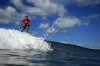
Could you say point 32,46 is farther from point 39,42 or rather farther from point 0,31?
point 0,31

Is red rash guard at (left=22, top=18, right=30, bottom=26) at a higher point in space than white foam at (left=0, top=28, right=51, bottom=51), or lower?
higher

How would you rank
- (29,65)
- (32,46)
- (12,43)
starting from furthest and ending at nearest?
(32,46), (12,43), (29,65)

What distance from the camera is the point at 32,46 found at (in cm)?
1762

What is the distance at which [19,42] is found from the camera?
17047mm

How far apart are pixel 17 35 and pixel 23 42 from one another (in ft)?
4.58

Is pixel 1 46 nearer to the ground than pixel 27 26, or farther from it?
nearer to the ground

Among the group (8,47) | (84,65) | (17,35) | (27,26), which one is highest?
(27,26)

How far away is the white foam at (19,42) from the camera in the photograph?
1577 cm

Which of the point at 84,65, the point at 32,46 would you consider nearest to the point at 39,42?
the point at 32,46

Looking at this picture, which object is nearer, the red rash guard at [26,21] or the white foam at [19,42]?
the white foam at [19,42]

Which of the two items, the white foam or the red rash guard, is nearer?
the white foam

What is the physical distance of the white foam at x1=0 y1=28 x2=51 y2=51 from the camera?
15.8 meters

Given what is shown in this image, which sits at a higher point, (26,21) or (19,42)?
(26,21)

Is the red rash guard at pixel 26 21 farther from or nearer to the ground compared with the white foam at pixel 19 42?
farther from the ground
